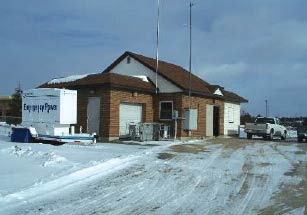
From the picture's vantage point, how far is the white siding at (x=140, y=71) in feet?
105

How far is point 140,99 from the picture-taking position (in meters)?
30.7

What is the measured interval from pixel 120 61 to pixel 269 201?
2541cm

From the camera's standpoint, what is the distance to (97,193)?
38.0ft

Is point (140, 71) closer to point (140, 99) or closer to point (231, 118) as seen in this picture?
point (140, 99)

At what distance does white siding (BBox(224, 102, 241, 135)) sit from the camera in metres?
38.6

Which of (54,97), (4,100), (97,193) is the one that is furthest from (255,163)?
(4,100)

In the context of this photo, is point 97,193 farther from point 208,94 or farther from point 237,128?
point 237,128

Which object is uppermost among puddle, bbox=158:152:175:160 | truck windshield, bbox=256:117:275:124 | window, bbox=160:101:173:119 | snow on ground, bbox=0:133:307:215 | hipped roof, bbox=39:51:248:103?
hipped roof, bbox=39:51:248:103

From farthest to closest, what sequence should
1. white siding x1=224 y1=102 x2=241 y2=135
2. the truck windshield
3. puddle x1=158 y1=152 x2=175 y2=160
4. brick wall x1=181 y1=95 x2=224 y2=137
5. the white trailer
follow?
white siding x1=224 y1=102 x2=241 y2=135
the truck windshield
brick wall x1=181 y1=95 x2=224 y2=137
the white trailer
puddle x1=158 y1=152 x2=175 y2=160

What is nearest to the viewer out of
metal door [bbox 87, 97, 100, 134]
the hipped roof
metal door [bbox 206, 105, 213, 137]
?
metal door [bbox 87, 97, 100, 134]

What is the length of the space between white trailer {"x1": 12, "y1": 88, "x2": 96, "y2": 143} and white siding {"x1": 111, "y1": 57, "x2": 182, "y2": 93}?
8.78 meters

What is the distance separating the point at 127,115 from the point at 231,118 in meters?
12.9

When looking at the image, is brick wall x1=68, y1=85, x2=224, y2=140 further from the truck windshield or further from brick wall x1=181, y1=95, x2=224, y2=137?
the truck windshield

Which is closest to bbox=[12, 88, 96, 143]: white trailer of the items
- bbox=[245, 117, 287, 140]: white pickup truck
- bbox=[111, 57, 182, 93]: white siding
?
bbox=[111, 57, 182, 93]: white siding
